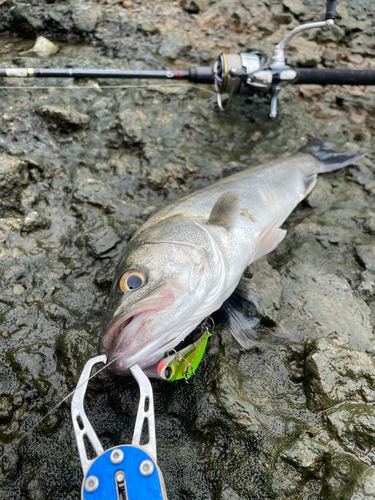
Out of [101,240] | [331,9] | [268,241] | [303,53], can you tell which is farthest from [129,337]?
[303,53]

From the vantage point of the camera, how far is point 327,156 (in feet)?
13.8

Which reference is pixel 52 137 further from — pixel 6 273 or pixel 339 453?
pixel 339 453

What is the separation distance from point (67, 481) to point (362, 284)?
2.70 m

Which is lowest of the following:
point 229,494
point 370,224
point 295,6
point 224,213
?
point 229,494

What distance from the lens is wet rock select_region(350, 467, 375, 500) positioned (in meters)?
1.93

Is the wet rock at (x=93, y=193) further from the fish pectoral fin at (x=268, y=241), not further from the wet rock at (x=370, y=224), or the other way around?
the wet rock at (x=370, y=224)

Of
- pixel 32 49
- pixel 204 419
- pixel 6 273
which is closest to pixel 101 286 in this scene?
pixel 6 273

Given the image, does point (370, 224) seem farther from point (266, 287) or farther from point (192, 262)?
point (192, 262)

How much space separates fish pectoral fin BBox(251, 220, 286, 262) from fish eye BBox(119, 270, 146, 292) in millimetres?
1157

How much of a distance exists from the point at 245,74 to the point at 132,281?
113 inches

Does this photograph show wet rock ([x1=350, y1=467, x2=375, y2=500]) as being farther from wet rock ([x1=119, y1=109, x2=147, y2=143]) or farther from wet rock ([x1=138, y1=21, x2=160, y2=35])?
wet rock ([x1=138, y1=21, x2=160, y2=35])

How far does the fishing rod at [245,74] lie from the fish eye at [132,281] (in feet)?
8.50

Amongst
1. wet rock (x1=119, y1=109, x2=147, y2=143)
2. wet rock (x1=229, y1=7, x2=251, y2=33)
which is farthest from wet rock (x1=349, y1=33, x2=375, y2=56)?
wet rock (x1=119, y1=109, x2=147, y2=143)

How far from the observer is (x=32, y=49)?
514 centimetres
